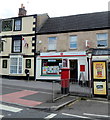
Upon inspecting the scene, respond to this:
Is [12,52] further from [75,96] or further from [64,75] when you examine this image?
[75,96]

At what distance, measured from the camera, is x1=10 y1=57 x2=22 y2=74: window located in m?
18.4

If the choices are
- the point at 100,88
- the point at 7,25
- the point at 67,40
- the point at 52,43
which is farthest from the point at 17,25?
the point at 100,88

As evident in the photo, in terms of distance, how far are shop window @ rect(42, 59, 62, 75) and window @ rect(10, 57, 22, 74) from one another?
3.07 m

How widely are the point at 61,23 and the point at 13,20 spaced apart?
6.19m

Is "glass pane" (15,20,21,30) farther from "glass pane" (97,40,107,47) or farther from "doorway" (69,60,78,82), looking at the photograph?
"glass pane" (97,40,107,47)

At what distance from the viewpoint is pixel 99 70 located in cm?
912

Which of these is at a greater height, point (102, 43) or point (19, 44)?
point (19, 44)

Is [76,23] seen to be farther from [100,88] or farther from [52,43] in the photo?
[100,88]

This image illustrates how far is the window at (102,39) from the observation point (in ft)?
50.5

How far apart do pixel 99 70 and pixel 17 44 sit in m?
12.5

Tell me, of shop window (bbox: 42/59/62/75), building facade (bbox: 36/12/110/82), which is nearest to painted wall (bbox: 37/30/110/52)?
building facade (bbox: 36/12/110/82)

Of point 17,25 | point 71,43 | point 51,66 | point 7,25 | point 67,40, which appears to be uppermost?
point 7,25

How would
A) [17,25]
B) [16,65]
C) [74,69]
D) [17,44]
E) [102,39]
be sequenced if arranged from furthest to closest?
[17,25]
[17,44]
[16,65]
[74,69]
[102,39]

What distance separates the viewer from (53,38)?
57.0 ft
